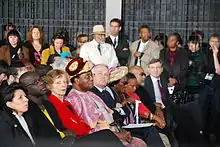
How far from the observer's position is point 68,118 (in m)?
6.46

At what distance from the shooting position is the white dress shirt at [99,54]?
9.10 meters

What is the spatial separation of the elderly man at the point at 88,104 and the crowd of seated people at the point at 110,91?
0.01 meters

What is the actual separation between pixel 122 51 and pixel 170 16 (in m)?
1.71

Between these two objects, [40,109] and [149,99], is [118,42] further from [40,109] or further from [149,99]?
[40,109]

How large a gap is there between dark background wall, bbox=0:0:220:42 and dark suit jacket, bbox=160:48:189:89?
131 centimetres

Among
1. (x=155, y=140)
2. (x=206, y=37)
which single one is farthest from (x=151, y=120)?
(x=206, y=37)

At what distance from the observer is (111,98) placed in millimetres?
7359

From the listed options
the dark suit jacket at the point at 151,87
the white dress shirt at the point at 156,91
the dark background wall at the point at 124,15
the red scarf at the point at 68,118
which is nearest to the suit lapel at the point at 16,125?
the red scarf at the point at 68,118

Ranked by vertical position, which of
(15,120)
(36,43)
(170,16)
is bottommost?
(15,120)

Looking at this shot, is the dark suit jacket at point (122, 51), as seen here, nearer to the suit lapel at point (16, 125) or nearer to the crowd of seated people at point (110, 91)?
the crowd of seated people at point (110, 91)

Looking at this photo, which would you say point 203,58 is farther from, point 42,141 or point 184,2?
point 42,141

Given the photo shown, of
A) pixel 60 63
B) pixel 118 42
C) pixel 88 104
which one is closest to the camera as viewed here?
pixel 88 104

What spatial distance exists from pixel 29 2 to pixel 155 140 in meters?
4.95

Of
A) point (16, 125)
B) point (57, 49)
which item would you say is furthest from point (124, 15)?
point (16, 125)
